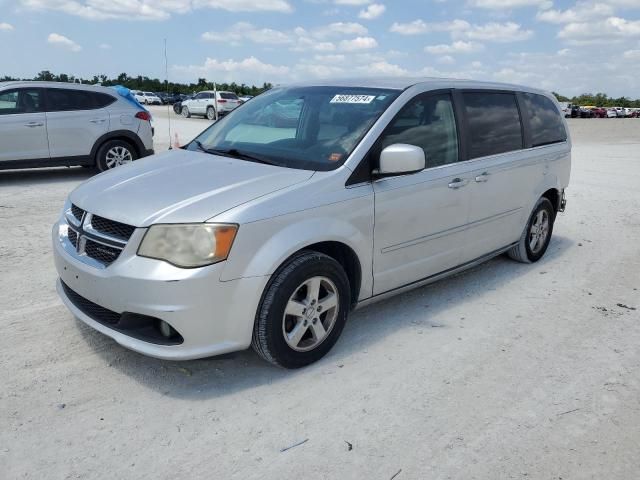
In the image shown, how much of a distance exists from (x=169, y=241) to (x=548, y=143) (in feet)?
13.9

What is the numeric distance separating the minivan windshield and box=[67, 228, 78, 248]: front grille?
1.16 metres

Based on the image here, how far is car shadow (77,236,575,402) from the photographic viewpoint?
3.40 meters

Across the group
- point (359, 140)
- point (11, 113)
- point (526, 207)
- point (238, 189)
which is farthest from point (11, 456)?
point (11, 113)

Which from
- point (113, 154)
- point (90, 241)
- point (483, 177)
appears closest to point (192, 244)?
point (90, 241)

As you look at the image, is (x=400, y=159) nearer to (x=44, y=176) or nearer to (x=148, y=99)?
(x=44, y=176)

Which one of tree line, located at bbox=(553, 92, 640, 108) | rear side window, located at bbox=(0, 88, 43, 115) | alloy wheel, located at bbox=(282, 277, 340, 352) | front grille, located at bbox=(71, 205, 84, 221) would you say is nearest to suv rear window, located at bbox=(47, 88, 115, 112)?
rear side window, located at bbox=(0, 88, 43, 115)

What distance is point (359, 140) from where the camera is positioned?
12.7 ft

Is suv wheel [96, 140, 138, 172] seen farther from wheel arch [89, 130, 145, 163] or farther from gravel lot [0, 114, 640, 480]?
gravel lot [0, 114, 640, 480]

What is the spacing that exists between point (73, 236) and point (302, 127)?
1733 millimetres

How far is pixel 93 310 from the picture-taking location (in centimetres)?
346

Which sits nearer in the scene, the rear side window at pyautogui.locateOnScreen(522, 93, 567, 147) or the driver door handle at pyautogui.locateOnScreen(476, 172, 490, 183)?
the driver door handle at pyautogui.locateOnScreen(476, 172, 490, 183)

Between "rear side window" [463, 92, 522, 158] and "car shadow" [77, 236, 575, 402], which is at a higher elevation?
"rear side window" [463, 92, 522, 158]

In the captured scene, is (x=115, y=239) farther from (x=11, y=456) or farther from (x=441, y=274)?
(x=441, y=274)

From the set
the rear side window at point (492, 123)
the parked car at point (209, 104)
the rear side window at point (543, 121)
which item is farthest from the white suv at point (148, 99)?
→ the rear side window at point (492, 123)
